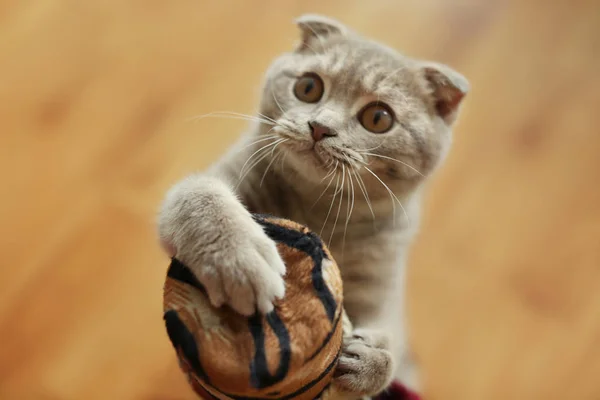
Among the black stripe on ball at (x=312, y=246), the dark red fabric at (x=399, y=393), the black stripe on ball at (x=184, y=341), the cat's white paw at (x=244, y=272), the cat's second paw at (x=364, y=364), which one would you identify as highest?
the black stripe on ball at (x=312, y=246)

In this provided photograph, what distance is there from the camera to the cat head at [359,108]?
91 cm

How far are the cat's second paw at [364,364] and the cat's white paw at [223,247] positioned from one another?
199 mm

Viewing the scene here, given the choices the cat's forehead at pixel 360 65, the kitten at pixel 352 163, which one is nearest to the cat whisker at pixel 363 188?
the kitten at pixel 352 163

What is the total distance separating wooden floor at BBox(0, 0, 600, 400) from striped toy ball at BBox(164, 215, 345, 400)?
0.75 meters

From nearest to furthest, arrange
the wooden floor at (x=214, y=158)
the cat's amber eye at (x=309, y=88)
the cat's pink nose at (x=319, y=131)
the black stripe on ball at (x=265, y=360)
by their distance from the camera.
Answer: the black stripe on ball at (x=265, y=360)
the cat's pink nose at (x=319, y=131)
the cat's amber eye at (x=309, y=88)
the wooden floor at (x=214, y=158)

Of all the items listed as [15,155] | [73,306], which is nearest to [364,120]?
[73,306]

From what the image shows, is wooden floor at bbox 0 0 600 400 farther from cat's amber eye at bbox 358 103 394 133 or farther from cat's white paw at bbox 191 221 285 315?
cat's white paw at bbox 191 221 285 315

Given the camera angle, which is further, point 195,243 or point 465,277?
point 465,277

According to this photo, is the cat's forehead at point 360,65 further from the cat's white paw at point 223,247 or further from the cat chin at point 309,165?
the cat's white paw at point 223,247

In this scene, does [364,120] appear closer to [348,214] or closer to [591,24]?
[348,214]

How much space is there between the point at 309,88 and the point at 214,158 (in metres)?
0.56

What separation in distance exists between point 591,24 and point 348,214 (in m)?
1.26

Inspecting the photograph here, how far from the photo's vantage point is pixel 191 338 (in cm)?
60

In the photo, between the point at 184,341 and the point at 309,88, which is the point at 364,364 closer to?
the point at 184,341
